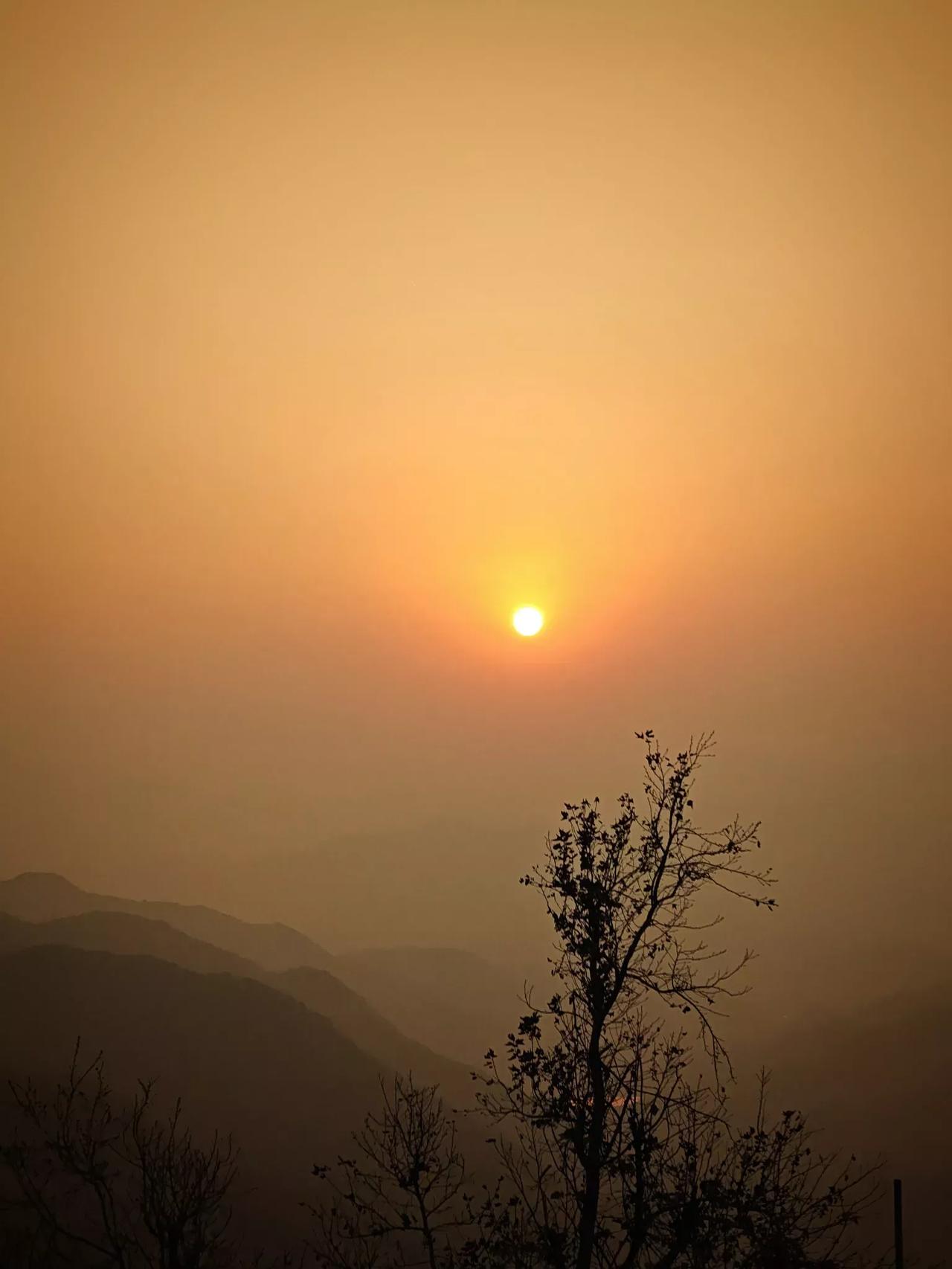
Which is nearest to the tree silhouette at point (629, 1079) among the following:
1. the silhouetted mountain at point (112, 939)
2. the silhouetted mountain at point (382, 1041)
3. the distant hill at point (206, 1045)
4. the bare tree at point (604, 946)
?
the bare tree at point (604, 946)

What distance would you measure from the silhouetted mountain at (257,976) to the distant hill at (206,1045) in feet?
57.0

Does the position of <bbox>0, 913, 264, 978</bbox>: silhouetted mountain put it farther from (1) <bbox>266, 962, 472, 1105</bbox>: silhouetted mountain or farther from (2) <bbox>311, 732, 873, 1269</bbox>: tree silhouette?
(2) <bbox>311, 732, 873, 1269</bbox>: tree silhouette

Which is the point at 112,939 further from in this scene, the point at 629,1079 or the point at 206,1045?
the point at 629,1079

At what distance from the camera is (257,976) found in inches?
7628

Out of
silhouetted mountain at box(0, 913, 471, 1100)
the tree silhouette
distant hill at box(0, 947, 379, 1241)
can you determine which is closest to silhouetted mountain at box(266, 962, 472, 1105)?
silhouetted mountain at box(0, 913, 471, 1100)

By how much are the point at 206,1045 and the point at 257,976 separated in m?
58.1

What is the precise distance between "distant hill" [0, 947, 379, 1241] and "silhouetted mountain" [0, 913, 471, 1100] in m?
17.4

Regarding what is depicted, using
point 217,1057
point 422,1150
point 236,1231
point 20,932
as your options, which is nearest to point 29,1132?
point 236,1231

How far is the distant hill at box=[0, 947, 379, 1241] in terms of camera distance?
121m

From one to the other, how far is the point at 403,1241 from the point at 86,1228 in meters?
34.5

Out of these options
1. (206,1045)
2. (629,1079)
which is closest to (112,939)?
(206,1045)

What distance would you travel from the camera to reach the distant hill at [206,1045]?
120562 millimetres

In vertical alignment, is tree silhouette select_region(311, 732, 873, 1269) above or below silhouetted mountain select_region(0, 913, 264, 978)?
below

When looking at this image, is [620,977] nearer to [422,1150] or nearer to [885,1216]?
[422,1150]
